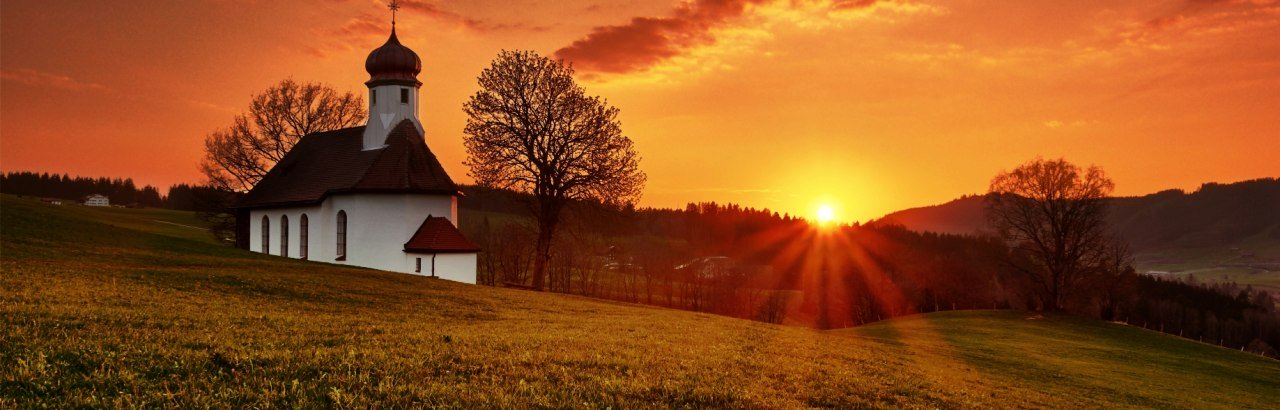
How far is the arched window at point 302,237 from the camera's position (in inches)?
1844

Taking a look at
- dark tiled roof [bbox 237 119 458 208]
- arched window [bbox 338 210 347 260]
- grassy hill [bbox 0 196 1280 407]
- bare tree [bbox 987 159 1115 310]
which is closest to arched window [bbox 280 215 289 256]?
dark tiled roof [bbox 237 119 458 208]

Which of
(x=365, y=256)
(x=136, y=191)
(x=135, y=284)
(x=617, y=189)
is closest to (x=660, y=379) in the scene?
(x=135, y=284)

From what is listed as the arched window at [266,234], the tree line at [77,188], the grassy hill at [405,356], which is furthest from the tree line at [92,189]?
the grassy hill at [405,356]

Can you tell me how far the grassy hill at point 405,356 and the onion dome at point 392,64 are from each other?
57.1 feet

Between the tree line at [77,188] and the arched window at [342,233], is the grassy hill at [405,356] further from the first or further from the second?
the tree line at [77,188]

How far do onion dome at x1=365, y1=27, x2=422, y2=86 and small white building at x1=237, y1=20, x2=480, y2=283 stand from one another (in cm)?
7

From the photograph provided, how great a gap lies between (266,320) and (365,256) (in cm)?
2889

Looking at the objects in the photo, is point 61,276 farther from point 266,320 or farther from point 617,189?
point 617,189

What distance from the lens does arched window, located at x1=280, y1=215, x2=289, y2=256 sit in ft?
160

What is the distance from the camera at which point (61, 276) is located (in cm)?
2105

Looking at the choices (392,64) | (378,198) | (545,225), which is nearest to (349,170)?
(378,198)

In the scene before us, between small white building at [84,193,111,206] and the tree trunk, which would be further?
small white building at [84,193,111,206]

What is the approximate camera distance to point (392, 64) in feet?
154

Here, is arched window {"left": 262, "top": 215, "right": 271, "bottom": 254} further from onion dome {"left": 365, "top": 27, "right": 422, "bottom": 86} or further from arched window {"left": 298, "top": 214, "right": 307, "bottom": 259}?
onion dome {"left": 365, "top": 27, "right": 422, "bottom": 86}
